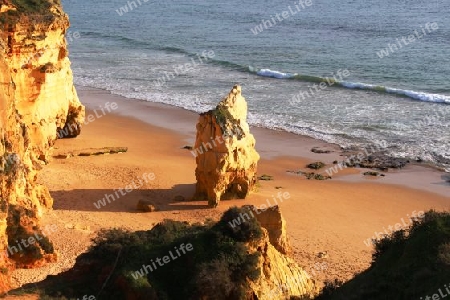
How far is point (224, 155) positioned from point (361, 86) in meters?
27.5

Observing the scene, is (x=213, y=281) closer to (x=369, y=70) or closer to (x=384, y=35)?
(x=369, y=70)

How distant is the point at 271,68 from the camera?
6247 centimetres

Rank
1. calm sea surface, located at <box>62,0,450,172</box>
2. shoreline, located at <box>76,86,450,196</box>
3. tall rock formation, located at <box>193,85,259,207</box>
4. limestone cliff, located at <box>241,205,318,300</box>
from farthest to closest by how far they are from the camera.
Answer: calm sea surface, located at <box>62,0,450,172</box>, shoreline, located at <box>76,86,450,196</box>, tall rock formation, located at <box>193,85,259,207</box>, limestone cliff, located at <box>241,205,318,300</box>

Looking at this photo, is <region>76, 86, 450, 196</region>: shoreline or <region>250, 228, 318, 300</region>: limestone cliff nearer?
<region>250, 228, 318, 300</region>: limestone cliff

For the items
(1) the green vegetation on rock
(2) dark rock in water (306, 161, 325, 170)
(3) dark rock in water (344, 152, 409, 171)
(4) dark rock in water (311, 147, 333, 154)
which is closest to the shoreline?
(4) dark rock in water (311, 147, 333, 154)

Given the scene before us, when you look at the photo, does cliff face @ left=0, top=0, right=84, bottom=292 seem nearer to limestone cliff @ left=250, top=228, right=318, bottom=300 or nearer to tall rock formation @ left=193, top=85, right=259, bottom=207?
tall rock formation @ left=193, top=85, right=259, bottom=207

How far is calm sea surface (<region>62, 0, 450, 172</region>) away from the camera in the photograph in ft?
152

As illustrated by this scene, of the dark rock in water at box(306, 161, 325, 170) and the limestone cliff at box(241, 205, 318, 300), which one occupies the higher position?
the limestone cliff at box(241, 205, 318, 300)

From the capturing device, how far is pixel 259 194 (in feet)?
107

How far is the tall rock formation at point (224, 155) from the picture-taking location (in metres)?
30.5

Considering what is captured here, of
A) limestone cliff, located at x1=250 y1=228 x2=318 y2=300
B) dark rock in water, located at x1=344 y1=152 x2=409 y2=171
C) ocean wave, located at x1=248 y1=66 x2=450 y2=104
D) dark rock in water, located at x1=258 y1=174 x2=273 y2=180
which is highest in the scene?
limestone cliff, located at x1=250 y1=228 x2=318 y2=300

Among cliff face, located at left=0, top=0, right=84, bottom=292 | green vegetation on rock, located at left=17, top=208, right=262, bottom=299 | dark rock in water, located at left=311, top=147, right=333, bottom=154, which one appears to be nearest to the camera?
green vegetation on rock, located at left=17, top=208, right=262, bottom=299

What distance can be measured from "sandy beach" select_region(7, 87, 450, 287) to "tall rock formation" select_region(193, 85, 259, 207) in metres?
0.73

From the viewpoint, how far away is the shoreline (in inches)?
1412
